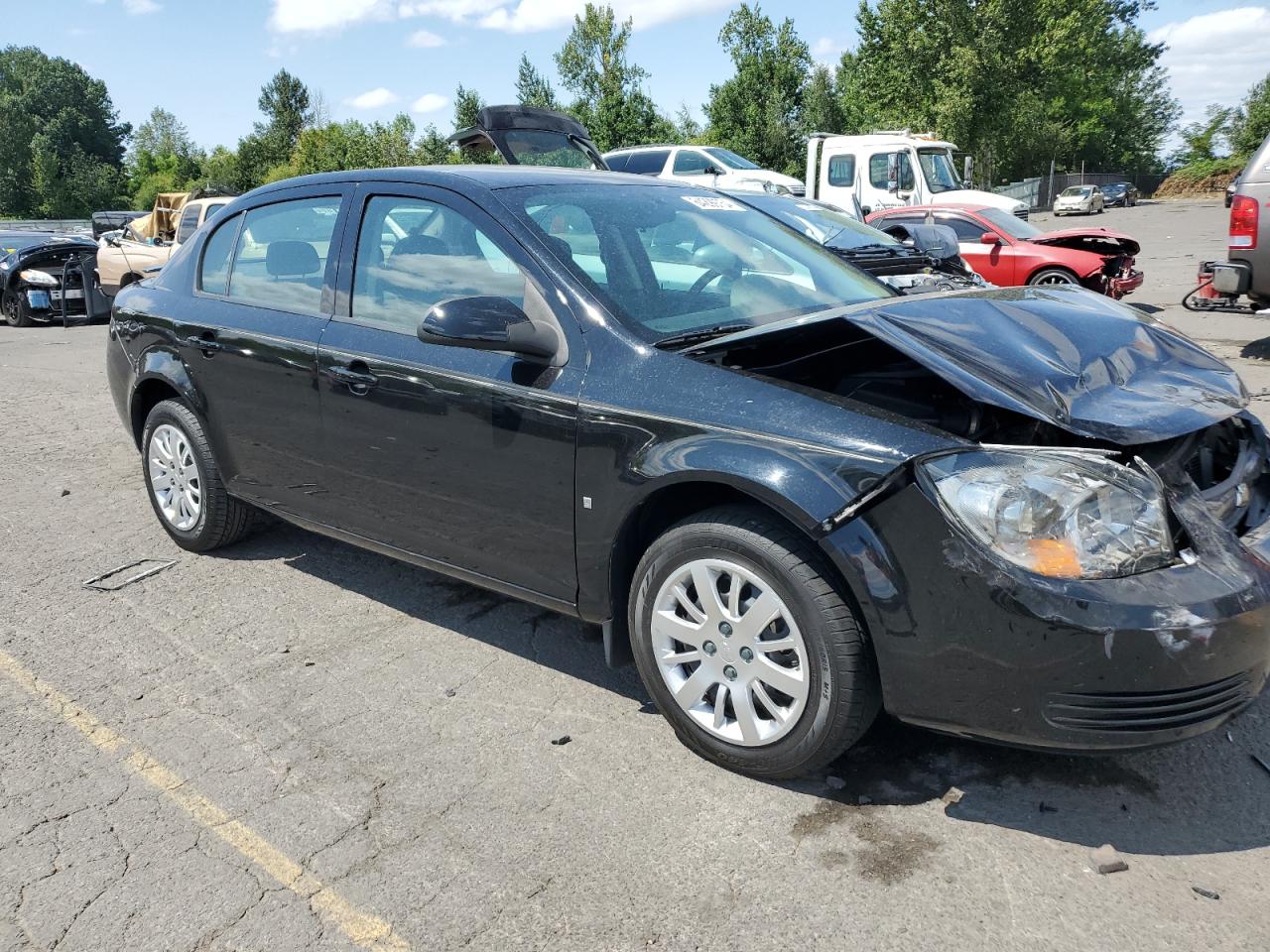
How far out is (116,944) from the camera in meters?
2.36

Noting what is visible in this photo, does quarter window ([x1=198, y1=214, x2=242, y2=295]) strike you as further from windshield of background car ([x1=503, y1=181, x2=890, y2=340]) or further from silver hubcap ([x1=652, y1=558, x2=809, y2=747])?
silver hubcap ([x1=652, y1=558, x2=809, y2=747])

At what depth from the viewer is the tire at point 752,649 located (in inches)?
105

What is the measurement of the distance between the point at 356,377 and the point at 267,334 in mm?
655

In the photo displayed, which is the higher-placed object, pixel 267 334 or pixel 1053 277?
pixel 267 334

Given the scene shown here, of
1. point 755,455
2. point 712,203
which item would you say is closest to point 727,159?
point 712,203

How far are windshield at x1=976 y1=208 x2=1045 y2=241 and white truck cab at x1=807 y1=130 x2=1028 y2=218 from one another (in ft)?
13.7

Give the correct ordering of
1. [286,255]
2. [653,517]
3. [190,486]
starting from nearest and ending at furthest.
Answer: [653,517]
[286,255]
[190,486]

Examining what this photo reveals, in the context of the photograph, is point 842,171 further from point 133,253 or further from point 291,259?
point 291,259

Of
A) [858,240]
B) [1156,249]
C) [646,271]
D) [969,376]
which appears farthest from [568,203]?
[1156,249]

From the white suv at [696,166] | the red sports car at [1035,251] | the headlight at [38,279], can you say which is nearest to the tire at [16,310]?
the headlight at [38,279]

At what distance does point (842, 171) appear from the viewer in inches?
768

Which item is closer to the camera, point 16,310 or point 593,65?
point 16,310

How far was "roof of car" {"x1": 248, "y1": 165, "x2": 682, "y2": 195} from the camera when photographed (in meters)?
3.71

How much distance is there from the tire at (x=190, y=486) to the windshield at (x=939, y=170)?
16652 millimetres
